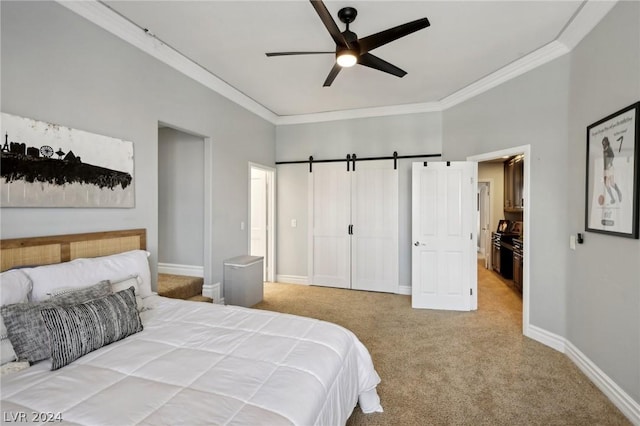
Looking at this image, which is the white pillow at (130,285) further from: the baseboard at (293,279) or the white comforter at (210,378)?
the baseboard at (293,279)

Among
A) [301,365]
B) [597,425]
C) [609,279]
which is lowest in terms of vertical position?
[597,425]

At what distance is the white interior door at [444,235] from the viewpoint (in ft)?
12.9

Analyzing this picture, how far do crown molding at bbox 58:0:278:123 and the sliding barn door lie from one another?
6.43 ft

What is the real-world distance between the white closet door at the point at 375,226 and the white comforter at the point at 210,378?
2.89m

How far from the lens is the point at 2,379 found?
1.30 meters

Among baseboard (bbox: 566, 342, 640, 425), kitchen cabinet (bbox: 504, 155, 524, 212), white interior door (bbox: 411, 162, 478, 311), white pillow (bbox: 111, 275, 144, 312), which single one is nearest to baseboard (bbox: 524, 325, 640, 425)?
baseboard (bbox: 566, 342, 640, 425)

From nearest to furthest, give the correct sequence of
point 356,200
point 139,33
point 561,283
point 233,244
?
point 139,33, point 561,283, point 233,244, point 356,200

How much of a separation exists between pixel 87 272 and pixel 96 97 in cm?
139

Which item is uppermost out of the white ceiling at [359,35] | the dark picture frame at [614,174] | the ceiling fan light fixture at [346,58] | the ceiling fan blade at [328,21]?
the white ceiling at [359,35]

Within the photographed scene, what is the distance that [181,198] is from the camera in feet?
13.0

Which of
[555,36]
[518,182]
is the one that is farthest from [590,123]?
[518,182]

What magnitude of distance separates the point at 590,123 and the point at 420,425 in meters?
2.72

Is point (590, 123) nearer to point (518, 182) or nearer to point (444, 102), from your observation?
point (444, 102)

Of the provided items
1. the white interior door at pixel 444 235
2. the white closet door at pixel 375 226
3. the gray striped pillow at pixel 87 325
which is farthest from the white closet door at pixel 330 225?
the gray striped pillow at pixel 87 325
